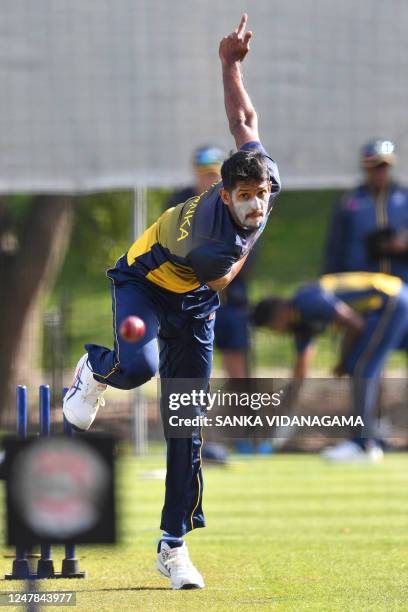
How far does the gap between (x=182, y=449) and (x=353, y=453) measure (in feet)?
16.5

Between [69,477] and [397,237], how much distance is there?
23.0 feet

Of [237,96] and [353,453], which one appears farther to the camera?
[353,453]

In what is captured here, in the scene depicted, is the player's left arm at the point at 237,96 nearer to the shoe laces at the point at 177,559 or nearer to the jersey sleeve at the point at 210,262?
the jersey sleeve at the point at 210,262

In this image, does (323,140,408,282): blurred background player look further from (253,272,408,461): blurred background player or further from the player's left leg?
the player's left leg

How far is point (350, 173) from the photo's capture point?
1179cm

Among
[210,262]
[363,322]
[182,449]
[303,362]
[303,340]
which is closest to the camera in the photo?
[210,262]

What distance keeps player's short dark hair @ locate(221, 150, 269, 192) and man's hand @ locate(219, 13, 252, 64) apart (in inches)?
29.5

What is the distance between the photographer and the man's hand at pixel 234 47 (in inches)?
239

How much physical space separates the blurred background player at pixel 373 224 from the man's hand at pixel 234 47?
16.9 ft

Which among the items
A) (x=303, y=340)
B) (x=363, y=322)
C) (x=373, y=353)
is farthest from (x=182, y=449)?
(x=303, y=340)

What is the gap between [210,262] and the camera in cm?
560

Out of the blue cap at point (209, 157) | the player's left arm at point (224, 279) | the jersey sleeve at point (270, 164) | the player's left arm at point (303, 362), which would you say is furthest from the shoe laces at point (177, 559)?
the player's left arm at point (303, 362)

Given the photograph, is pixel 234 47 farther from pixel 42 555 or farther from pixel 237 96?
pixel 42 555

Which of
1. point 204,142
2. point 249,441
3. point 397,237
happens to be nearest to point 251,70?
point 204,142
